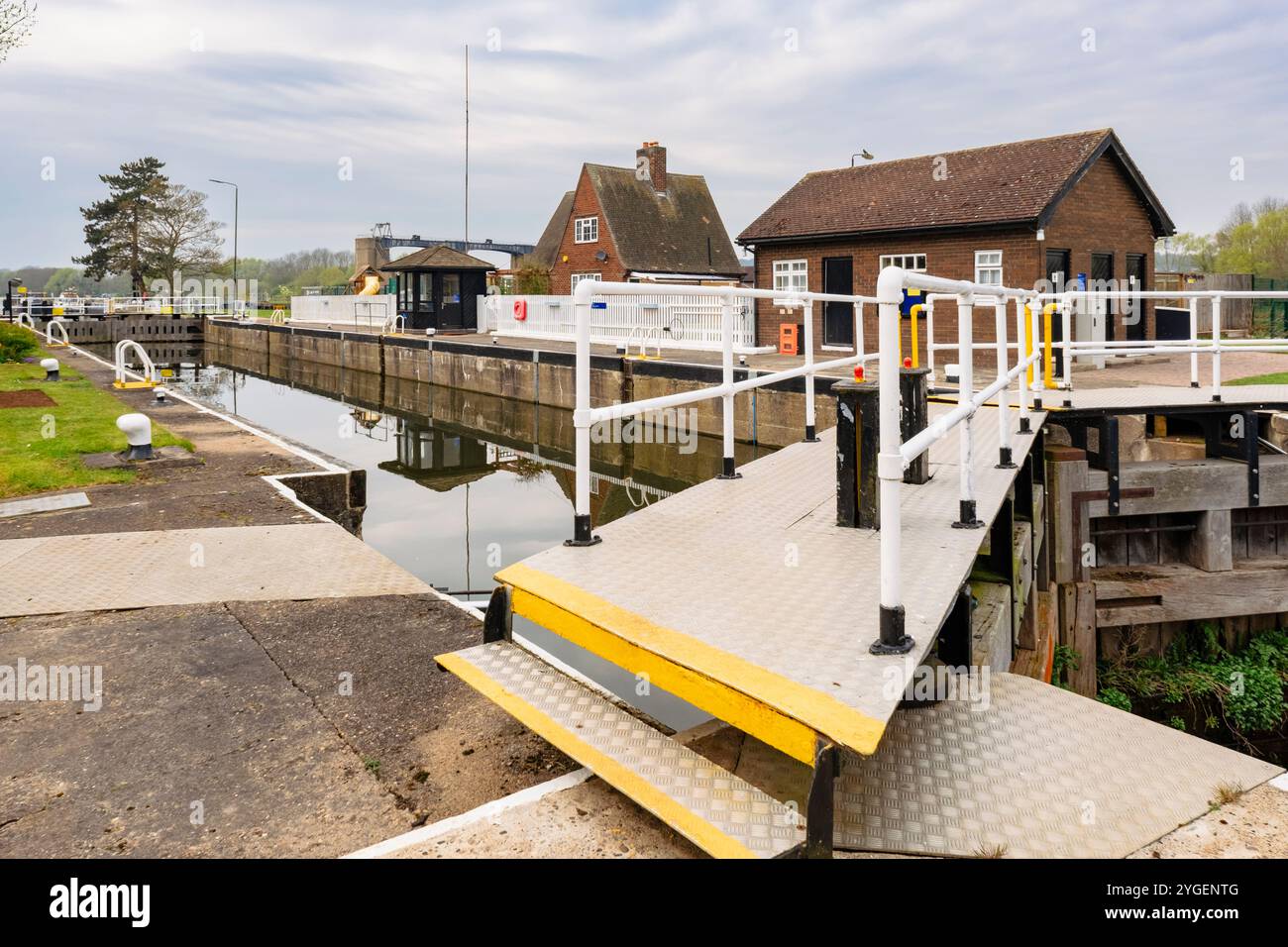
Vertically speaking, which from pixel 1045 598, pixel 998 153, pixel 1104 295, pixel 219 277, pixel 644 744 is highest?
pixel 219 277

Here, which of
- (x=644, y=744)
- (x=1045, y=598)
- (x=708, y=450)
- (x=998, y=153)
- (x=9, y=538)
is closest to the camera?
(x=644, y=744)

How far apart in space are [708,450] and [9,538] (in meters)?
12.4

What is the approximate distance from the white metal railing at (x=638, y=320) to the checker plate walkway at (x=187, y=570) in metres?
15.4

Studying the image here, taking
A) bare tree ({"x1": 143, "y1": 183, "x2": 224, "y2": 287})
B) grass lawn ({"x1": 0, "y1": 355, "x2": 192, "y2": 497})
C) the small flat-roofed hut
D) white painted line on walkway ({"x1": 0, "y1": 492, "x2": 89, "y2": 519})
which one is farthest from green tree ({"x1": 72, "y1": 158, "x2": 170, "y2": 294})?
white painted line on walkway ({"x1": 0, "y1": 492, "x2": 89, "y2": 519})

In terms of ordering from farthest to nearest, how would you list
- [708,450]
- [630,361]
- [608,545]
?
[630,361]
[708,450]
[608,545]

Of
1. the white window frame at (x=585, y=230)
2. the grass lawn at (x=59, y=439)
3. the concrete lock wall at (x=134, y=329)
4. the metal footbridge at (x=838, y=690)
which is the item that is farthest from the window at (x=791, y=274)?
the concrete lock wall at (x=134, y=329)

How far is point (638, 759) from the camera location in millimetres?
3092

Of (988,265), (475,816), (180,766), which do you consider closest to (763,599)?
(475,816)

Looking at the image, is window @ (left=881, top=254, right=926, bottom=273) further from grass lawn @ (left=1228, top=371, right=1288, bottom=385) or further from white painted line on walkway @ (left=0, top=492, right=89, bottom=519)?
white painted line on walkway @ (left=0, top=492, right=89, bottom=519)

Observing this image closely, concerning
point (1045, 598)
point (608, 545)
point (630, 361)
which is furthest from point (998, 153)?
point (608, 545)

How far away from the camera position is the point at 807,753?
2.61 m

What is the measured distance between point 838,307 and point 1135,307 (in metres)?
7.11

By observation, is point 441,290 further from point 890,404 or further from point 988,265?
point 890,404
